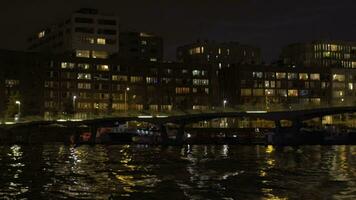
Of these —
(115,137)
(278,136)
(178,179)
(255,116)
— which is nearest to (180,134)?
(255,116)

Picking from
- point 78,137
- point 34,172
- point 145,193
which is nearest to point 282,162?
point 34,172

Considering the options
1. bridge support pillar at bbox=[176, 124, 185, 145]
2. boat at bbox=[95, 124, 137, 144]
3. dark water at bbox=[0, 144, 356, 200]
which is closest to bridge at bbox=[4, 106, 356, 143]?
bridge support pillar at bbox=[176, 124, 185, 145]

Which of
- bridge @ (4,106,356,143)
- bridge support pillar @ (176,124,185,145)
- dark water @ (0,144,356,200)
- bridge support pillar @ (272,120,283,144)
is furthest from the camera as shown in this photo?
bridge support pillar @ (176,124,185,145)

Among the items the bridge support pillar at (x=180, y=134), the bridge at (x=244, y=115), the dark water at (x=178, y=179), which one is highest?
the bridge at (x=244, y=115)

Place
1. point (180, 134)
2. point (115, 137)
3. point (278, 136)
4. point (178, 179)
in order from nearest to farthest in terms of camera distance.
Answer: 1. point (178, 179)
2. point (278, 136)
3. point (180, 134)
4. point (115, 137)

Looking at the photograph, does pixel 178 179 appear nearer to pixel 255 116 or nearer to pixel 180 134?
pixel 255 116

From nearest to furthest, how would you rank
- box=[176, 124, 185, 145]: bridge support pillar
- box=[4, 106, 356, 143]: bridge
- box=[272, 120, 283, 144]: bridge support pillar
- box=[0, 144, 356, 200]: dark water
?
box=[0, 144, 356, 200]: dark water, box=[4, 106, 356, 143]: bridge, box=[272, 120, 283, 144]: bridge support pillar, box=[176, 124, 185, 145]: bridge support pillar

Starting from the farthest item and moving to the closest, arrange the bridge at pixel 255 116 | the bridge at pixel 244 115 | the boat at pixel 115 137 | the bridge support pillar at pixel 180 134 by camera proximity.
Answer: the boat at pixel 115 137 < the bridge support pillar at pixel 180 134 < the bridge at pixel 244 115 < the bridge at pixel 255 116

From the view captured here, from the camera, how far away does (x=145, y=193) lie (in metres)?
50.5

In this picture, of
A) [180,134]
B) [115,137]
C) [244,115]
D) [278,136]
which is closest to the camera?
[244,115]

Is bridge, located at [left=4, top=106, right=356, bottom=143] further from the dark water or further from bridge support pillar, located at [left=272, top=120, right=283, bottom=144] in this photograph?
the dark water

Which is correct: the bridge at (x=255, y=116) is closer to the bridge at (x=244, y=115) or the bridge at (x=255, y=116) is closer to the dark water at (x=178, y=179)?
the bridge at (x=244, y=115)

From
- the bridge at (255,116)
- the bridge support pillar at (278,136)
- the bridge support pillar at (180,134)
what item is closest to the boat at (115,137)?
the bridge at (255,116)

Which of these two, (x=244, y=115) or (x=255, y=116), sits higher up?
(x=244, y=115)
